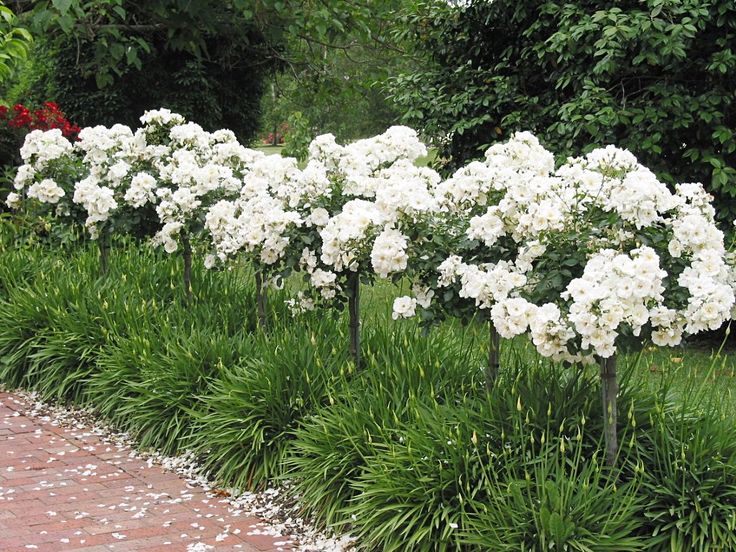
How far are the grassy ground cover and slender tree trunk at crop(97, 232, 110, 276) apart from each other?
510mm

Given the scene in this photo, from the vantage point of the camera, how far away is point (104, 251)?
743 centimetres

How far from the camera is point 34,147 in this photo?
728 cm

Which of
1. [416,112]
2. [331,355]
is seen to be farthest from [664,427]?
[416,112]

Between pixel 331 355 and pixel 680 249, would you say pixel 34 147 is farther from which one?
pixel 680 249

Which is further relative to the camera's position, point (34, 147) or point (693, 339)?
point (693, 339)

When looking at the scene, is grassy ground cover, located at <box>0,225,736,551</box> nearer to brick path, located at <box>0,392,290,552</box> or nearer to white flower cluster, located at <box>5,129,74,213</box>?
brick path, located at <box>0,392,290,552</box>

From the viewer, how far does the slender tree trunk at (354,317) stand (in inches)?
205

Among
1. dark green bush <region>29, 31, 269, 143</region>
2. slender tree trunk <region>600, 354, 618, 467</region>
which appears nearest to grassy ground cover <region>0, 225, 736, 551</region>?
slender tree trunk <region>600, 354, 618, 467</region>

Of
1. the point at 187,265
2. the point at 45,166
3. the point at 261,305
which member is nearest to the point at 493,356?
the point at 261,305

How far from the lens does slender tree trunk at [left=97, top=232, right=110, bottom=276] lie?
23.7ft

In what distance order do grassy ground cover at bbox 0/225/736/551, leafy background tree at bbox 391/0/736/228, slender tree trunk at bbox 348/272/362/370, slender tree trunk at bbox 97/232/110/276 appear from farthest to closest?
slender tree trunk at bbox 97/232/110/276
leafy background tree at bbox 391/0/736/228
slender tree trunk at bbox 348/272/362/370
grassy ground cover at bbox 0/225/736/551

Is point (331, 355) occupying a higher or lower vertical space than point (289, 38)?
lower

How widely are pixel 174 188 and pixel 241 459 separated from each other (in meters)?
2.39

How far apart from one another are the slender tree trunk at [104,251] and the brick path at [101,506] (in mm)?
1802
